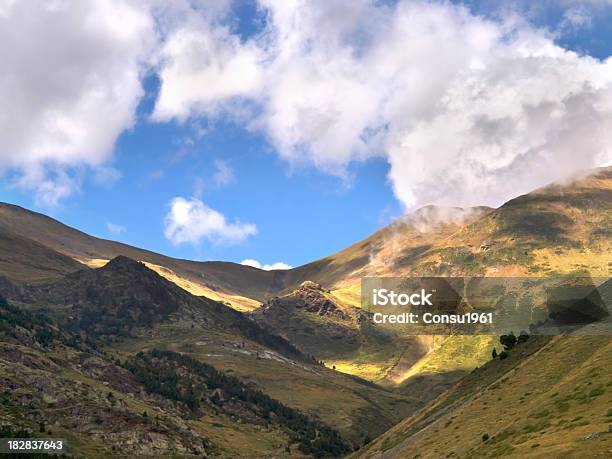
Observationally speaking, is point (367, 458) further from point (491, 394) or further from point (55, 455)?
point (55, 455)

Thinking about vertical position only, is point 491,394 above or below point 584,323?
below

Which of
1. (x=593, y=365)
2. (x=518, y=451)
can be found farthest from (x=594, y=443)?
(x=593, y=365)

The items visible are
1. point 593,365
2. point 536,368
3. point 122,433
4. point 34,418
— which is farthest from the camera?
point 122,433

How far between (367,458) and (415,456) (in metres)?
41.3

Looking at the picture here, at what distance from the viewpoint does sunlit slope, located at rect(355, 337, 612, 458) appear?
178 ft

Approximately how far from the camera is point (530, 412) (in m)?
70.3

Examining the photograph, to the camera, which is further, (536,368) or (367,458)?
(367,458)

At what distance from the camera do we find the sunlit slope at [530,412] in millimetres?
54312

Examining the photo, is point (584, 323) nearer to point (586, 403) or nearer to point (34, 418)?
point (586, 403)

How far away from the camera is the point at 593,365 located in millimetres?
74250

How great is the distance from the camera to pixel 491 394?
103 m

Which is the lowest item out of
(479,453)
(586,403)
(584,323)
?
(479,453)

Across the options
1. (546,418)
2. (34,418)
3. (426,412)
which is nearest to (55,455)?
(34,418)

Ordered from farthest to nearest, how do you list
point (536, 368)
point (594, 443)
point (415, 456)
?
point (536, 368)
point (415, 456)
point (594, 443)
